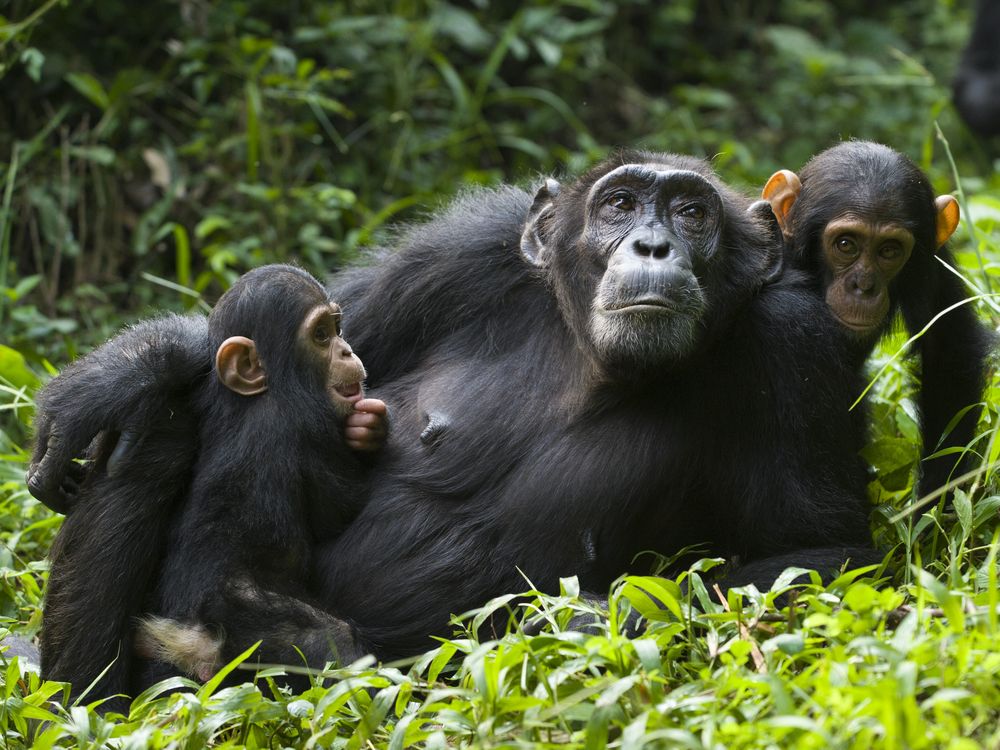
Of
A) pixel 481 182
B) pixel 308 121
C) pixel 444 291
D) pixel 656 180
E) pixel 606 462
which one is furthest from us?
pixel 308 121

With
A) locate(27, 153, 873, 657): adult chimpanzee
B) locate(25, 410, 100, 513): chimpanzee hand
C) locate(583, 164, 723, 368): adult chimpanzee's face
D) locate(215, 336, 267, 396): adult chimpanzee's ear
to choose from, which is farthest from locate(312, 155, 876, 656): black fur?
locate(25, 410, 100, 513): chimpanzee hand

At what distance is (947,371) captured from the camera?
5277 millimetres

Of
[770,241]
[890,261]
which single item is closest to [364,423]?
[770,241]

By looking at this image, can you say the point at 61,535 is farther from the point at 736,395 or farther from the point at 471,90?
the point at 471,90

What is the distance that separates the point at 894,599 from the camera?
134 inches

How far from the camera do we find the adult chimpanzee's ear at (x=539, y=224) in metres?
5.25

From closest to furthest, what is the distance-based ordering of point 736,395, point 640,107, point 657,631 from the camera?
point 657,631, point 736,395, point 640,107

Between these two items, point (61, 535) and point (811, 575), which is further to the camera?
point (61, 535)

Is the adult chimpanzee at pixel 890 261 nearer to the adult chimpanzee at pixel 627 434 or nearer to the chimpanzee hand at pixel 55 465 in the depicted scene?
the adult chimpanzee at pixel 627 434

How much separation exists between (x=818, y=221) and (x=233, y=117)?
16.4ft

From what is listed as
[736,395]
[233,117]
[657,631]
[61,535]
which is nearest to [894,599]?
[657,631]

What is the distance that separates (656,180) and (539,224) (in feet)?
2.16

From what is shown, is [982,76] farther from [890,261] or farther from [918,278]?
[890,261]

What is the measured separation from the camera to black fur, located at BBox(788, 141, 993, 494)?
490 cm
